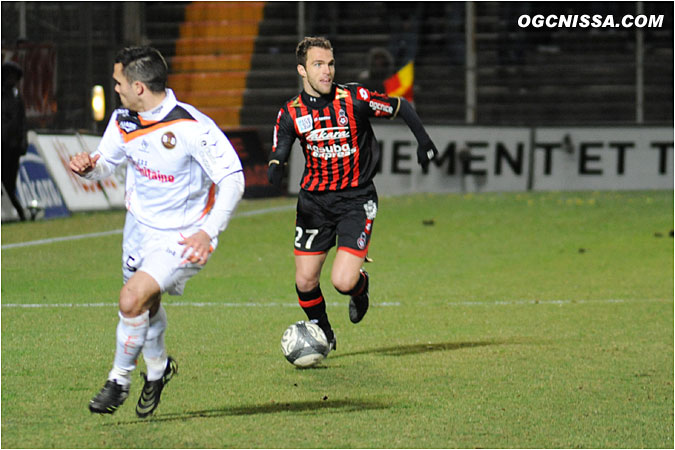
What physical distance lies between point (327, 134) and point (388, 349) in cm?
162

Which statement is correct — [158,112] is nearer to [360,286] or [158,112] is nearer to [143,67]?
[143,67]

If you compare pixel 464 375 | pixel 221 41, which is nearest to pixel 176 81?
pixel 221 41

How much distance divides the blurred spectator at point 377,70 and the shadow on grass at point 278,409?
1881cm

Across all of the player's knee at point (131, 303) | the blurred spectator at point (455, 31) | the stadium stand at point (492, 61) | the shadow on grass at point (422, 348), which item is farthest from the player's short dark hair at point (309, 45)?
the blurred spectator at point (455, 31)

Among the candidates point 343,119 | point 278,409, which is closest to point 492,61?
point 343,119

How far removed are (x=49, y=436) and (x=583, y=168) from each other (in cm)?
1797

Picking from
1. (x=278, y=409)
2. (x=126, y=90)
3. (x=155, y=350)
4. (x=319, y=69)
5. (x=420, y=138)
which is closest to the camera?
(x=126, y=90)

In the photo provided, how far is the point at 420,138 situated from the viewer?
812 centimetres

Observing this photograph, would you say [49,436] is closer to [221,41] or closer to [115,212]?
[115,212]

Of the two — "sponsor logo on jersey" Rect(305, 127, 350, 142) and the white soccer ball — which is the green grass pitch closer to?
the white soccer ball

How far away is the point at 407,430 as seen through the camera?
6.18m

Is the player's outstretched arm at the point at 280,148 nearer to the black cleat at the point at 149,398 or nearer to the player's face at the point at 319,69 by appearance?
the player's face at the point at 319,69

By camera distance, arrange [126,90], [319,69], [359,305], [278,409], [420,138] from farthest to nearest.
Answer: [359,305] < [420,138] < [319,69] < [278,409] < [126,90]

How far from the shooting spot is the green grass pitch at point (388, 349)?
6.21m
